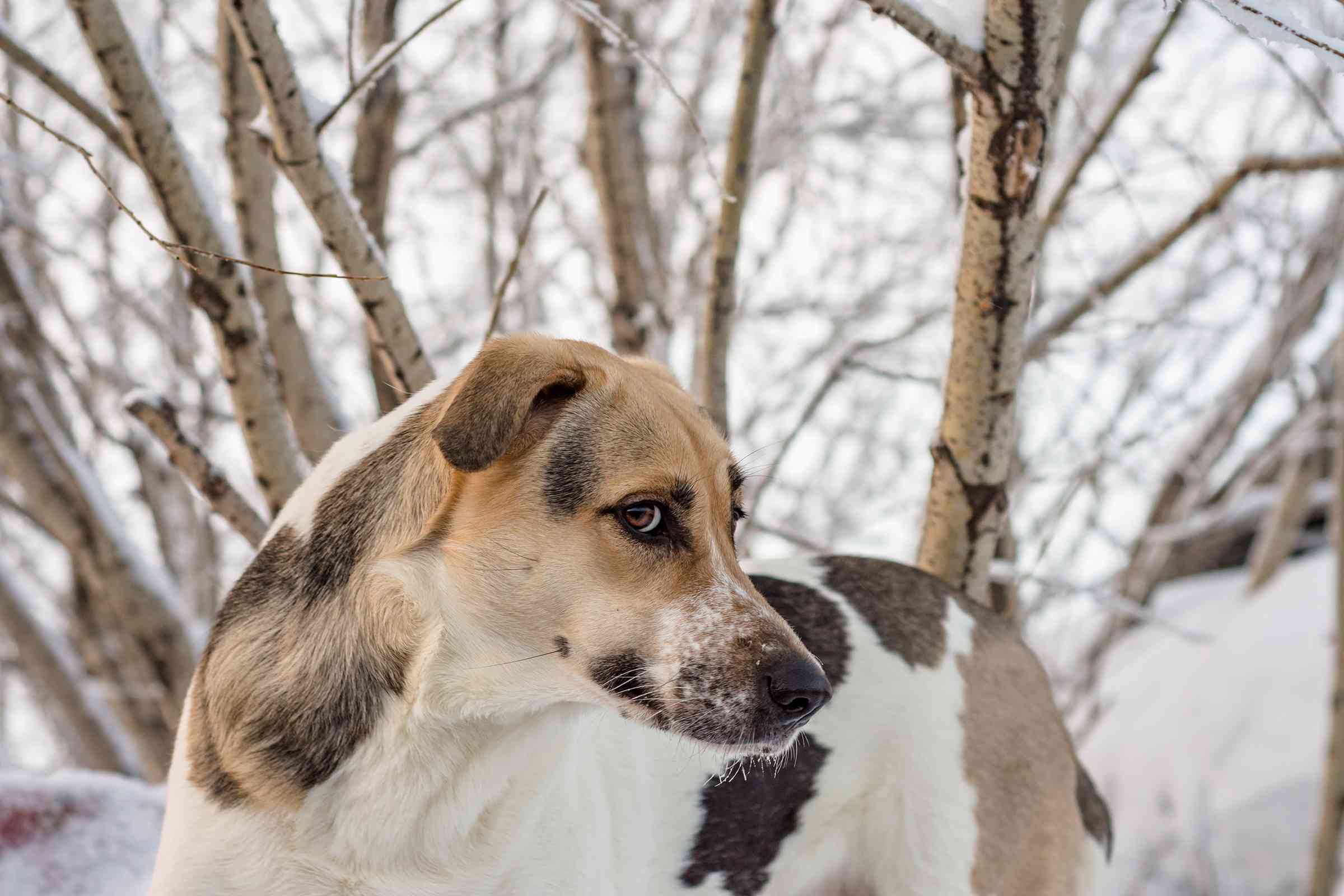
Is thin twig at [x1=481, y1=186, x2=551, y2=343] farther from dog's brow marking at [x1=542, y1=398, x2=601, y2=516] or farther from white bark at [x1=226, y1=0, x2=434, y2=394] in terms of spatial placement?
dog's brow marking at [x1=542, y1=398, x2=601, y2=516]

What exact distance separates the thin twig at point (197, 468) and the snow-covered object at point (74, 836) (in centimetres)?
78

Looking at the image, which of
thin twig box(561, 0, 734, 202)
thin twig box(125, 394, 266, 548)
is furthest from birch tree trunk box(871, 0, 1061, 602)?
thin twig box(125, 394, 266, 548)

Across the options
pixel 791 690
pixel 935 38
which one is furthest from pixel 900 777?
pixel 935 38

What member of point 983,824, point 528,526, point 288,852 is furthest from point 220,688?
point 983,824

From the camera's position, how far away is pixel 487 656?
7.10 feet

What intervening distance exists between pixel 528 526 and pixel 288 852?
702 millimetres

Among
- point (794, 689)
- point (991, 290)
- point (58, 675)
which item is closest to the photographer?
point (794, 689)

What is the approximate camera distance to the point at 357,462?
7.87 feet

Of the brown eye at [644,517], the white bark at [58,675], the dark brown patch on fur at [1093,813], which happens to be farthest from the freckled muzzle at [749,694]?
the white bark at [58,675]

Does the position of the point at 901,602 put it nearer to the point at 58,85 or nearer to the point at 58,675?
the point at 58,85

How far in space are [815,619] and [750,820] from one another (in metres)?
0.48

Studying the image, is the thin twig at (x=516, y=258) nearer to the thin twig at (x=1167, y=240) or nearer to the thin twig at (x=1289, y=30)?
the thin twig at (x=1167, y=240)

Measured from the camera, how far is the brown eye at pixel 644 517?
7.27 ft

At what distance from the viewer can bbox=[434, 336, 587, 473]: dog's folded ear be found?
2.08 metres
